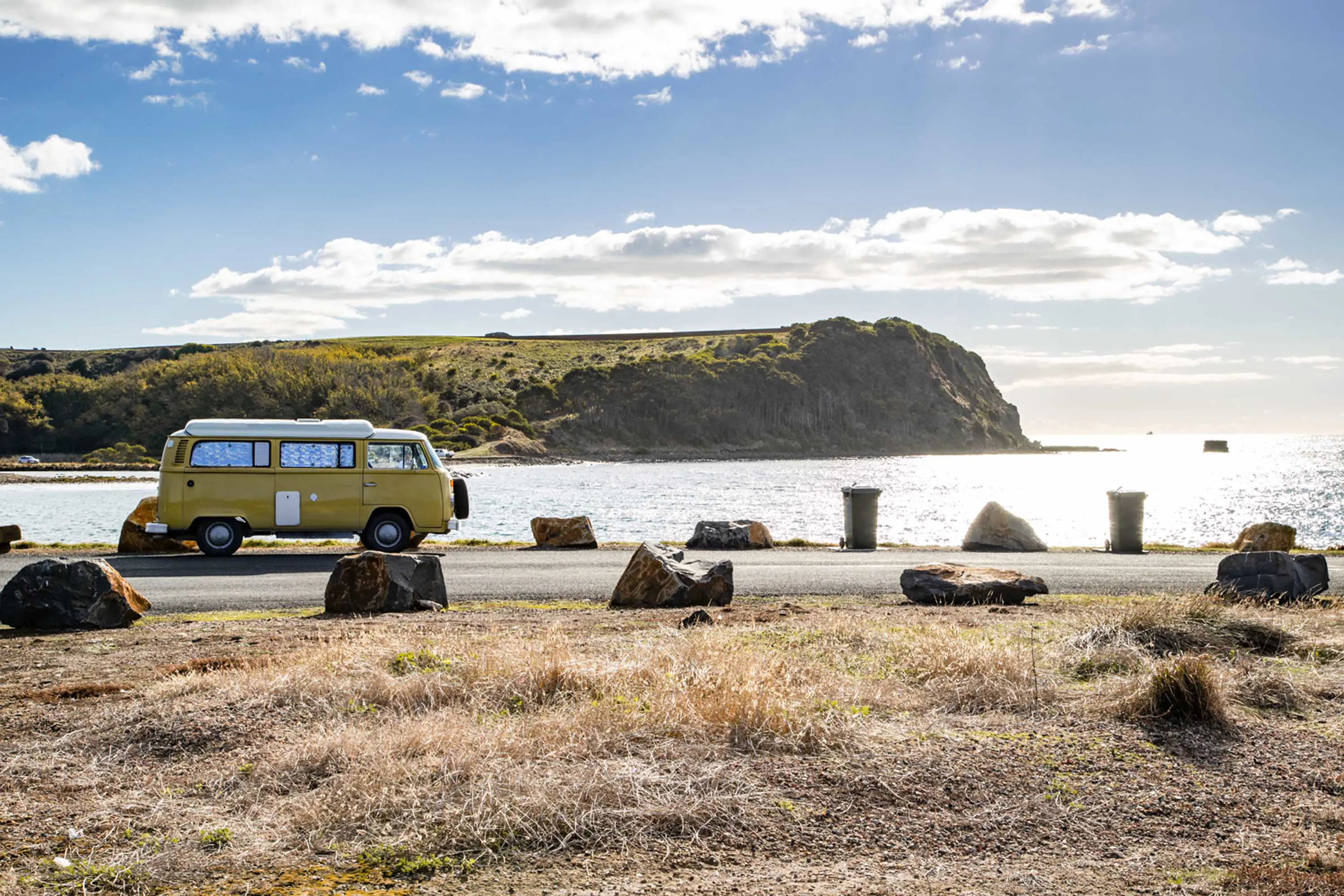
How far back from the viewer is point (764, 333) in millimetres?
190250

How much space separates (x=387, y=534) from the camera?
19641 millimetres

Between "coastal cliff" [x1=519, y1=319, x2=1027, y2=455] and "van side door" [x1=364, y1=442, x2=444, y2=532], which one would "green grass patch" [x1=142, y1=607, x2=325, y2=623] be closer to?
"van side door" [x1=364, y1=442, x2=444, y2=532]

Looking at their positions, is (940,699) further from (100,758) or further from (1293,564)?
(1293,564)

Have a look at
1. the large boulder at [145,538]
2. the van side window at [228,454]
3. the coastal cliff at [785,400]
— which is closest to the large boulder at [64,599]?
the van side window at [228,454]

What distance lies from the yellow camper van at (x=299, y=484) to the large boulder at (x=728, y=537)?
16.0 ft

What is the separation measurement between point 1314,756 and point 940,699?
2.10m

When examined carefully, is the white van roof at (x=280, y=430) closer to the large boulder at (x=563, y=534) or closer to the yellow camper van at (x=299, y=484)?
the yellow camper van at (x=299, y=484)

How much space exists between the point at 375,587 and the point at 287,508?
878cm

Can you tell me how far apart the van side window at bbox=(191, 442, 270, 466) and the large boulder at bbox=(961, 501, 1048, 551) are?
1370cm

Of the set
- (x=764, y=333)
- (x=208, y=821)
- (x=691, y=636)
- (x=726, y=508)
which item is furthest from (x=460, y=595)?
(x=764, y=333)

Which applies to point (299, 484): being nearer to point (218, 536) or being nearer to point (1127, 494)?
point (218, 536)

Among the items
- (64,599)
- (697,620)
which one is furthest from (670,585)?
(64,599)

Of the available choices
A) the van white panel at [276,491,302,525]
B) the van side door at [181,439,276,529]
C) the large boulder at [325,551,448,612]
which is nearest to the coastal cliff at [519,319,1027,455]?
the van white panel at [276,491,302,525]

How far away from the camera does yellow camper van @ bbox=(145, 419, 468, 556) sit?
18719 millimetres
